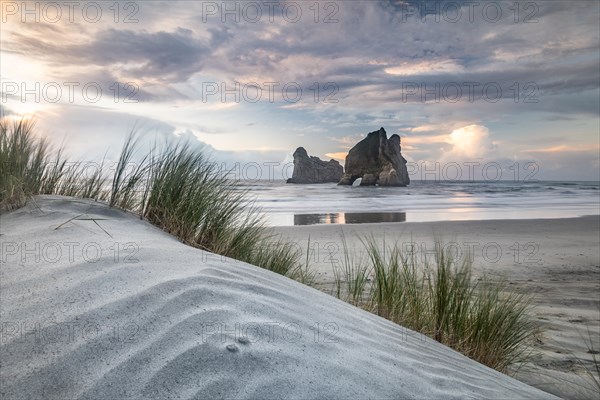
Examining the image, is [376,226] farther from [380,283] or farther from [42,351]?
[42,351]

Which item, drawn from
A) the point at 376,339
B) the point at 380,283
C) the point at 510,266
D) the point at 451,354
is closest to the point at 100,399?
the point at 376,339

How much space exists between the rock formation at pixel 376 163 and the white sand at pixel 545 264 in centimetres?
3467

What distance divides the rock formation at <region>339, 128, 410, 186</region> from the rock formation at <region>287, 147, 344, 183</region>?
8108 mm

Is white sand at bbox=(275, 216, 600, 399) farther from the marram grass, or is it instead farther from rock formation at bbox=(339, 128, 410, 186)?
rock formation at bbox=(339, 128, 410, 186)

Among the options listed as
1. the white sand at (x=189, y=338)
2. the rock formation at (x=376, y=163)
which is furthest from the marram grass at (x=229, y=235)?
the rock formation at (x=376, y=163)

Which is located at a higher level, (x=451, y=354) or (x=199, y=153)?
(x=199, y=153)

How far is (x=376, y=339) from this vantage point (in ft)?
7.24

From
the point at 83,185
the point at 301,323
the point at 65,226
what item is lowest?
the point at 301,323

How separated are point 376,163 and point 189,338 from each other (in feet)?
175

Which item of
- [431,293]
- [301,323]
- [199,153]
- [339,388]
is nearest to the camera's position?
[339,388]

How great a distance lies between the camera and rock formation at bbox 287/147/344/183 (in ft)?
202

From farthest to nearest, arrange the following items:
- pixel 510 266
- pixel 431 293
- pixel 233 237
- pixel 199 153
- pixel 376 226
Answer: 1. pixel 376 226
2. pixel 510 266
3. pixel 199 153
4. pixel 233 237
5. pixel 431 293

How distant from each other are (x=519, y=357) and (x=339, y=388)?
261cm

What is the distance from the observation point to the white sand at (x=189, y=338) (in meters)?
1.50
